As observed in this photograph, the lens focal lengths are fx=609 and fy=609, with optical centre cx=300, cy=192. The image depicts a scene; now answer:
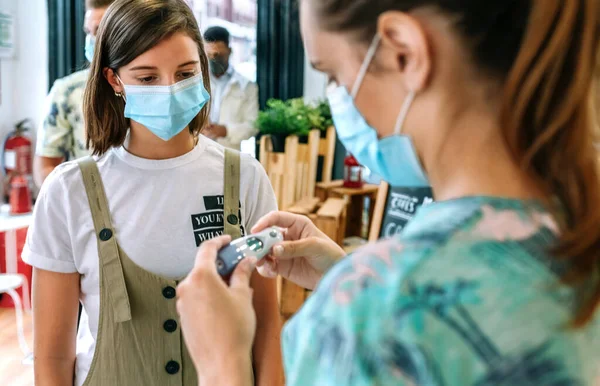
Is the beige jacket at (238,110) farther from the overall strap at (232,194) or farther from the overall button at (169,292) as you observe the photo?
the overall button at (169,292)

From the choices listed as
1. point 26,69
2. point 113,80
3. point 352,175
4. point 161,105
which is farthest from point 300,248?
point 26,69

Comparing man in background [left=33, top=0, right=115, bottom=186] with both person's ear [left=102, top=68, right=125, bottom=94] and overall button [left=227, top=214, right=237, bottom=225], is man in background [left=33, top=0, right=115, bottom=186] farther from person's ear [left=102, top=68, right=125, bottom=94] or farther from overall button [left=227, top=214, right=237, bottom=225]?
overall button [left=227, top=214, right=237, bottom=225]

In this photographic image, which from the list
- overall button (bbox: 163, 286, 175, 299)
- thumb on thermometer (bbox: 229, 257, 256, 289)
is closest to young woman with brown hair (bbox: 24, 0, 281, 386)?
overall button (bbox: 163, 286, 175, 299)

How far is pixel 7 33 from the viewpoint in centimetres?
456

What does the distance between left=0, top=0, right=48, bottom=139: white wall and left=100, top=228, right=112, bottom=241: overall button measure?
385 centimetres

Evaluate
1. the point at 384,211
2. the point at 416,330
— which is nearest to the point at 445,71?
the point at 416,330

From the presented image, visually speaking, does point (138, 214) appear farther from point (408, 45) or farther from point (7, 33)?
point (7, 33)

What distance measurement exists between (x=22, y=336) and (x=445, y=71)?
366 cm

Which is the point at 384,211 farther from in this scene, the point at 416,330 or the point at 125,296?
the point at 416,330

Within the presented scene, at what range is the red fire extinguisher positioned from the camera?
14.6 ft

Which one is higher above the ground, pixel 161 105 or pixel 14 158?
pixel 161 105

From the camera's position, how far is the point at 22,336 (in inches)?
143

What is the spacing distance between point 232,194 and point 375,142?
69 cm

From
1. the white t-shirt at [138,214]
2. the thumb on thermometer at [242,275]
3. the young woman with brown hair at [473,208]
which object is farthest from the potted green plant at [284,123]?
the young woman with brown hair at [473,208]
